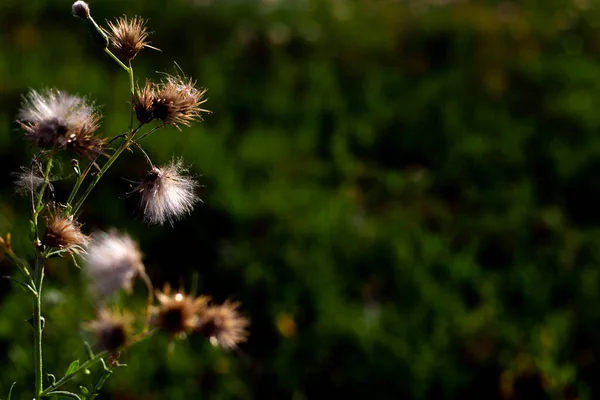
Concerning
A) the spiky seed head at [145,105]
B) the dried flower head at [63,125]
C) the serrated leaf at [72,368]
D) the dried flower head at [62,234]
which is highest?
the spiky seed head at [145,105]

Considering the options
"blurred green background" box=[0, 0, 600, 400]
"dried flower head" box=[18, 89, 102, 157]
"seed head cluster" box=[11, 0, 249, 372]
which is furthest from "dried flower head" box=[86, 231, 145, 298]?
"blurred green background" box=[0, 0, 600, 400]

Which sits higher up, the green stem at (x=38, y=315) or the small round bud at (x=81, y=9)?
the small round bud at (x=81, y=9)

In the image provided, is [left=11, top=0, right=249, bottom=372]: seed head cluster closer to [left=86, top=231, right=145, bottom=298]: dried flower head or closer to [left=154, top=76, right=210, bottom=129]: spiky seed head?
[left=154, top=76, right=210, bottom=129]: spiky seed head

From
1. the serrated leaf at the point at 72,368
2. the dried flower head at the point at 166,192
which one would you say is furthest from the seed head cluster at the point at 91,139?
the serrated leaf at the point at 72,368

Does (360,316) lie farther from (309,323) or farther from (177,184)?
(177,184)

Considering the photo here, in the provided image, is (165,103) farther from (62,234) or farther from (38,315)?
(38,315)

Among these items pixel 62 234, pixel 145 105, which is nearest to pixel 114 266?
pixel 62 234

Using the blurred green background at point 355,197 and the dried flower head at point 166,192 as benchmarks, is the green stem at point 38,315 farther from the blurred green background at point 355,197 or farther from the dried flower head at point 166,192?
the blurred green background at point 355,197

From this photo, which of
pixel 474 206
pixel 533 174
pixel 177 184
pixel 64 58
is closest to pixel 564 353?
pixel 474 206
